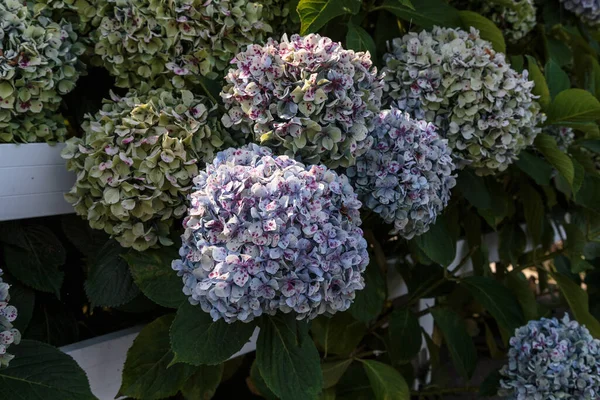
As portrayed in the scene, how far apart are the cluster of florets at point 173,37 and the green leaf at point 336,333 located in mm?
685

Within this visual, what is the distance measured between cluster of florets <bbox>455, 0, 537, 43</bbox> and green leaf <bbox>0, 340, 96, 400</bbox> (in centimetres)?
140

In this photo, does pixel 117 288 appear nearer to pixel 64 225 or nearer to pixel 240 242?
pixel 64 225

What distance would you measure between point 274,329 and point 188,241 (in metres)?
0.22

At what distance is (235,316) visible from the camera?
1.01 meters

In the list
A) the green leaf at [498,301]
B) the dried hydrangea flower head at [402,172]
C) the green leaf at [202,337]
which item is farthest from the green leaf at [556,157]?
the green leaf at [202,337]

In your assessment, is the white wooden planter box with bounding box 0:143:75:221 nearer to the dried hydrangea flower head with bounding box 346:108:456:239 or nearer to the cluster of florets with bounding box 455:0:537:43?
the dried hydrangea flower head with bounding box 346:108:456:239

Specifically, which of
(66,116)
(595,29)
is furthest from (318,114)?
(595,29)

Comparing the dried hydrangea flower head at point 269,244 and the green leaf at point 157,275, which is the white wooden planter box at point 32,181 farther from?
the dried hydrangea flower head at point 269,244

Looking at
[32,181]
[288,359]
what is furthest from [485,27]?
[32,181]

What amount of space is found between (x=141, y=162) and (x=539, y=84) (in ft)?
3.33

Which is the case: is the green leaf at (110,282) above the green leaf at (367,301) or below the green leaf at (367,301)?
above

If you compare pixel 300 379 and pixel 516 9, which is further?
pixel 516 9

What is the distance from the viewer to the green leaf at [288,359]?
1.10 m

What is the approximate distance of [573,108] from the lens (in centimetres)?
163
